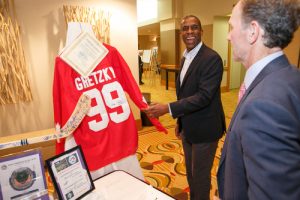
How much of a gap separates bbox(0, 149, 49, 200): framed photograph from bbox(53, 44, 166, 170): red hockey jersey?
394 millimetres

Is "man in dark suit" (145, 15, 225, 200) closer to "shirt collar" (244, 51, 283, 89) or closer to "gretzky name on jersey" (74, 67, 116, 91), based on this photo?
"gretzky name on jersey" (74, 67, 116, 91)

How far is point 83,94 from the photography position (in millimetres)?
1343

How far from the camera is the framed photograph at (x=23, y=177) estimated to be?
91cm

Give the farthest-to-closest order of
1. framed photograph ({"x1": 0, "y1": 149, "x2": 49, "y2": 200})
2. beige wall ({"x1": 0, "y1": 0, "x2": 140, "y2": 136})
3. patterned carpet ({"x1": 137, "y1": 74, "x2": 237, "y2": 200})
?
beige wall ({"x1": 0, "y1": 0, "x2": 140, "y2": 136}) < patterned carpet ({"x1": 137, "y1": 74, "x2": 237, "y2": 200}) < framed photograph ({"x1": 0, "y1": 149, "x2": 49, "y2": 200})

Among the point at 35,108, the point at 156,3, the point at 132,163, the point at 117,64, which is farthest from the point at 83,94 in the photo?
the point at 156,3

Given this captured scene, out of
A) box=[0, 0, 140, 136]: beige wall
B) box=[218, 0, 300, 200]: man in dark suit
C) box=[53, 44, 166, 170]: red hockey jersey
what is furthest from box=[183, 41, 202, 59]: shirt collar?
box=[0, 0, 140, 136]: beige wall

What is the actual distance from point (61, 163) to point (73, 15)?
2.59 meters

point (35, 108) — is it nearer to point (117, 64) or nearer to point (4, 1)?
point (4, 1)

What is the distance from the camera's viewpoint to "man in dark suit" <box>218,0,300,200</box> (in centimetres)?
62

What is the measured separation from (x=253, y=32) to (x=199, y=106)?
921mm

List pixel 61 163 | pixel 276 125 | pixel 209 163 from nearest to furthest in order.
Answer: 1. pixel 276 125
2. pixel 61 163
3. pixel 209 163

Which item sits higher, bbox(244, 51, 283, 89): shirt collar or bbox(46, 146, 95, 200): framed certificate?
bbox(244, 51, 283, 89): shirt collar

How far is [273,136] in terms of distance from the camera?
0.61m

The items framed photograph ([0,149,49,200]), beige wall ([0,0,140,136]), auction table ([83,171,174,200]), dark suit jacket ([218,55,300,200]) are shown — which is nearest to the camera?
dark suit jacket ([218,55,300,200])
